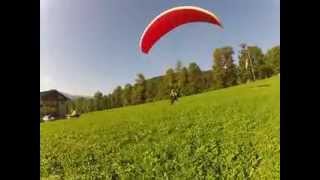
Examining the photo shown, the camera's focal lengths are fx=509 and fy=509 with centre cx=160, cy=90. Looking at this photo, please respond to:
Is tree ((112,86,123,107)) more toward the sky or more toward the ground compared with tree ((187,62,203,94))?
more toward the ground

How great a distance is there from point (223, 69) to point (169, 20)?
19.8 inches

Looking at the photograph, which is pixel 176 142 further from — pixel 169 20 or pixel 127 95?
pixel 169 20

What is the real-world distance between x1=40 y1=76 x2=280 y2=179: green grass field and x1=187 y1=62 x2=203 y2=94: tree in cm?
8

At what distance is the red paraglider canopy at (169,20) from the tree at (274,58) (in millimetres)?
403

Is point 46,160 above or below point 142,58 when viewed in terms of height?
below

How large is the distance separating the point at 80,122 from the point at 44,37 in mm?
624

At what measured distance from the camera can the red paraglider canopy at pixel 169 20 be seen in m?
3.41

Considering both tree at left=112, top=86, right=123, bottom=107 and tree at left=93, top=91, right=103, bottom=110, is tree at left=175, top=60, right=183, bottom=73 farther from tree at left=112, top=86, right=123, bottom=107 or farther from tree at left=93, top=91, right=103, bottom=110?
tree at left=93, top=91, right=103, bottom=110

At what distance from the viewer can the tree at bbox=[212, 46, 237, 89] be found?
11.3 ft

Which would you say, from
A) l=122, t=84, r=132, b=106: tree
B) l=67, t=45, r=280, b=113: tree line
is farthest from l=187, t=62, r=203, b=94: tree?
l=122, t=84, r=132, b=106: tree

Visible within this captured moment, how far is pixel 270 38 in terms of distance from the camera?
341cm

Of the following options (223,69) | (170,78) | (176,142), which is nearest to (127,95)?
(170,78)
